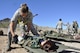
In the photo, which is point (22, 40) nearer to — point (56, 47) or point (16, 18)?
point (16, 18)

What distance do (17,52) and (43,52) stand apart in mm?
1878

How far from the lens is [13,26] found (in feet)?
35.8

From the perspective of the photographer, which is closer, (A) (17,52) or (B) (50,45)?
(B) (50,45)

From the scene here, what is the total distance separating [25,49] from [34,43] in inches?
31.4

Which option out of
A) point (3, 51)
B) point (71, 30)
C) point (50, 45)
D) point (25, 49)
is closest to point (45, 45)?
point (50, 45)

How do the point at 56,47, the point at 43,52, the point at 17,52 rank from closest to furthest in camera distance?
the point at 43,52
the point at 56,47
the point at 17,52

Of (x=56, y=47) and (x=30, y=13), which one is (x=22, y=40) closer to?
(x=30, y=13)

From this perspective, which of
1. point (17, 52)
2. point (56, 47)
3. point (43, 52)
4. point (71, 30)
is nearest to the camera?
point (43, 52)

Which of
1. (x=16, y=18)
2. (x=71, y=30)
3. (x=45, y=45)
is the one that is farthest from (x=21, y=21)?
(x=71, y=30)

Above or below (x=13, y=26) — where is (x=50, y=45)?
below

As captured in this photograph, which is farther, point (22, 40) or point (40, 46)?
point (22, 40)

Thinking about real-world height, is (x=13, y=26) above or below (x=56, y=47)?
above

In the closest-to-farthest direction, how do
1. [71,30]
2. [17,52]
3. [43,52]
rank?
[43,52], [17,52], [71,30]

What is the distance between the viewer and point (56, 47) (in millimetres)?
9852
